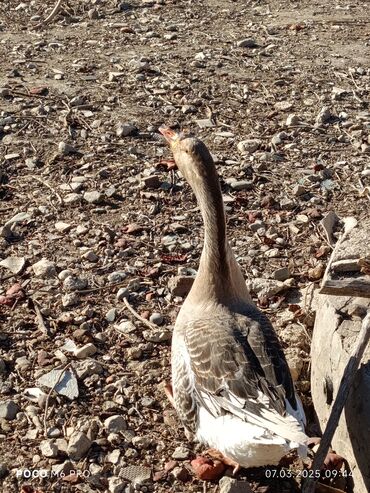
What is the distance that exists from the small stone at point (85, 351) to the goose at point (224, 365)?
0.61 m

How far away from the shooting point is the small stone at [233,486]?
12.5ft

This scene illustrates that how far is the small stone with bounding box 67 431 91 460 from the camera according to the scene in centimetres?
422

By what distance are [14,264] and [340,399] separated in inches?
116

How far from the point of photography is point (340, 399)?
363 cm

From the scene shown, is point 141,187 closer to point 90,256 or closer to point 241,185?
point 241,185

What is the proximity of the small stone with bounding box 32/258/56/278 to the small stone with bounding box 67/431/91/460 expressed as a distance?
1679mm

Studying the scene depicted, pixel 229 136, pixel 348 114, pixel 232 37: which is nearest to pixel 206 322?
pixel 229 136

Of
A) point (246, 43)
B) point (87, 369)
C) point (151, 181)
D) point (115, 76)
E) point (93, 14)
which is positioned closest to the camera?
point (87, 369)

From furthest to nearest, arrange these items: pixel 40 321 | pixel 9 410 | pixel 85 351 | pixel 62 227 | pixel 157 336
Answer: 1. pixel 62 227
2. pixel 40 321
3. pixel 157 336
4. pixel 85 351
5. pixel 9 410

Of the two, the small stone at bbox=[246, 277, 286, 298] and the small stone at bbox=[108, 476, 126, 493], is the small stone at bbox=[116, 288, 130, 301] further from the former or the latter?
the small stone at bbox=[108, 476, 126, 493]

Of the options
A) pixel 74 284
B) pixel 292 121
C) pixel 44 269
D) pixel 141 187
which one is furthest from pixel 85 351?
pixel 292 121

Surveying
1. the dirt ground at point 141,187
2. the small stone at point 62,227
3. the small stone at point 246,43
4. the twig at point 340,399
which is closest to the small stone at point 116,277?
the dirt ground at point 141,187
